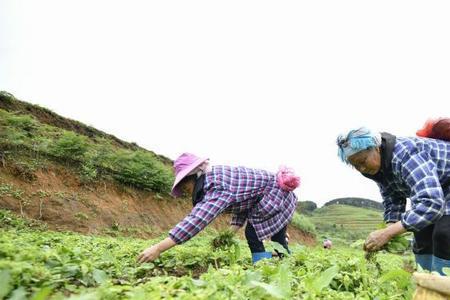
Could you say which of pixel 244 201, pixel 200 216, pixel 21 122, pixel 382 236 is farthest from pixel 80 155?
pixel 382 236

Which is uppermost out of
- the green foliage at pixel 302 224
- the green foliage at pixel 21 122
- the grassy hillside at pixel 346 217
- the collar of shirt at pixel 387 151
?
the green foliage at pixel 21 122

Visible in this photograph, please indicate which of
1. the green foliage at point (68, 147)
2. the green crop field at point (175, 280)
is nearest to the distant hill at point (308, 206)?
the green foliage at point (68, 147)

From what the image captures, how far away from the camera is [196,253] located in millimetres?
3768

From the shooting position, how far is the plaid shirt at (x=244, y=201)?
11.5ft

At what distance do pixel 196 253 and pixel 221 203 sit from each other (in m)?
0.51

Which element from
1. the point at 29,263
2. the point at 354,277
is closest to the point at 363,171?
the point at 354,277

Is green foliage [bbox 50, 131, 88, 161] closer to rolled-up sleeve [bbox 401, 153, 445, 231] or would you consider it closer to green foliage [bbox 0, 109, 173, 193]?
green foliage [bbox 0, 109, 173, 193]

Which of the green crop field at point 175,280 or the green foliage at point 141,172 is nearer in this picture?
the green crop field at point 175,280

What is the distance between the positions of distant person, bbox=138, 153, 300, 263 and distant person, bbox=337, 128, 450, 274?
1048 mm

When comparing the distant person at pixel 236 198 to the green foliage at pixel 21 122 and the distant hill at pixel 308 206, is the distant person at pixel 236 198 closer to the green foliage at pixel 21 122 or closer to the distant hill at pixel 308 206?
the green foliage at pixel 21 122

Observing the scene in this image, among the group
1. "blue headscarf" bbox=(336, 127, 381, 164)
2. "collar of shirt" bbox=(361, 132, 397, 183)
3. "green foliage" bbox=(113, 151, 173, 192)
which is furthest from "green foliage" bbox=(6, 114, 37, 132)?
"collar of shirt" bbox=(361, 132, 397, 183)

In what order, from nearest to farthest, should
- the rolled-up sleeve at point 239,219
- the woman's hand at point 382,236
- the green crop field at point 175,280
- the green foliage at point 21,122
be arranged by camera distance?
the green crop field at point 175,280, the woman's hand at point 382,236, the rolled-up sleeve at point 239,219, the green foliage at point 21,122

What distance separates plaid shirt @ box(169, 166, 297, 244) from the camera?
11.5 feet

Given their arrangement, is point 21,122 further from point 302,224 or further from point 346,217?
point 346,217
